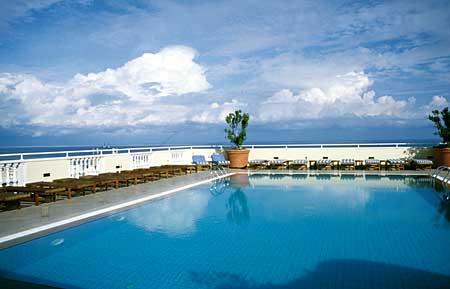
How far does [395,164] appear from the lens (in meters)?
14.3

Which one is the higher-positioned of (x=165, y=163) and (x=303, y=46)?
(x=303, y=46)

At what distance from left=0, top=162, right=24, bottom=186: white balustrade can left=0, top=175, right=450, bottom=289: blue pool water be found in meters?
3.30

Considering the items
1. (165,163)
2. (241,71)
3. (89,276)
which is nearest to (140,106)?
(241,71)

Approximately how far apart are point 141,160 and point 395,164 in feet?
32.9

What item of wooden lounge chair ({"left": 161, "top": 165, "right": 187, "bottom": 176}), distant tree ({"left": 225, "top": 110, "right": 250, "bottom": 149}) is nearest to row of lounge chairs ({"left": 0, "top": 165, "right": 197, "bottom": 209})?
wooden lounge chair ({"left": 161, "top": 165, "right": 187, "bottom": 176})

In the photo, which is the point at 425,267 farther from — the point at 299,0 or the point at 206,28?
the point at 206,28

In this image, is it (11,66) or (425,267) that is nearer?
(425,267)

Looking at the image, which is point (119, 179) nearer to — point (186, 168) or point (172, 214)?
point (172, 214)

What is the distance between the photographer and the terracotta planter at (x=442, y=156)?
1305cm

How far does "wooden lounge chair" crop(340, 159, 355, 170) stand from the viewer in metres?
14.1

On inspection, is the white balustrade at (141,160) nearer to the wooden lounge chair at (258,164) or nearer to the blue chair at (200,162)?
the blue chair at (200,162)

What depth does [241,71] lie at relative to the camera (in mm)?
19109

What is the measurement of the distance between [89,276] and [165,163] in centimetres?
1064

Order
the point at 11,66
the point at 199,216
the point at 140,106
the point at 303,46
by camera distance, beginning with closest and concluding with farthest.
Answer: the point at 199,216 → the point at 11,66 → the point at 303,46 → the point at 140,106
